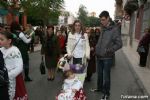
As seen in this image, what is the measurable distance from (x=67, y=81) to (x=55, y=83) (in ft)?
13.2

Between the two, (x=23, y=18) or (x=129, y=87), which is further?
(x=23, y=18)

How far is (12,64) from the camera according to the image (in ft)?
18.3

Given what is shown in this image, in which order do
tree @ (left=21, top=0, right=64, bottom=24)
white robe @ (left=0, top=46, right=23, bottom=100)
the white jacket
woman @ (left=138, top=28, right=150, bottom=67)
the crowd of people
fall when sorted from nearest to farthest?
white robe @ (left=0, top=46, right=23, bottom=100) → the crowd of people → the white jacket → woman @ (left=138, top=28, right=150, bottom=67) → tree @ (left=21, top=0, right=64, bottom=24)

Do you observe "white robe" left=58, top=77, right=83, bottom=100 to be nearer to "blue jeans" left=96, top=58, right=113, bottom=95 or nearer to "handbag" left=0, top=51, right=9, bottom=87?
"blue jeans" left=96, top=58, right=113, bottom=95

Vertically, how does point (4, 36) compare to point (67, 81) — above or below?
above

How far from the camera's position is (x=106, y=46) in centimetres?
849

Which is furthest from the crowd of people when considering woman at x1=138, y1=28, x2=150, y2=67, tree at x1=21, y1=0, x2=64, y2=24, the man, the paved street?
tree at x1=21, y1=0, x2=64, y2=24

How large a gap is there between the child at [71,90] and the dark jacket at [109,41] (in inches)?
50.6

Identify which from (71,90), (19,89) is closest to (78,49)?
(71,90)

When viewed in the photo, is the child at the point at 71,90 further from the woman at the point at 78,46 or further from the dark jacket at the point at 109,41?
the woman at the point at 78,46

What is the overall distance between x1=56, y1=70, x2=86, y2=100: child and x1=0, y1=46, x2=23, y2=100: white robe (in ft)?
5.12

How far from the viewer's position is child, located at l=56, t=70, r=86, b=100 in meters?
7.11

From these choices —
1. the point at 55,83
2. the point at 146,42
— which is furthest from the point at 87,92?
the point at 146,42

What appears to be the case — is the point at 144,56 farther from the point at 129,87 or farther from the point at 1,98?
the point at 1,98
